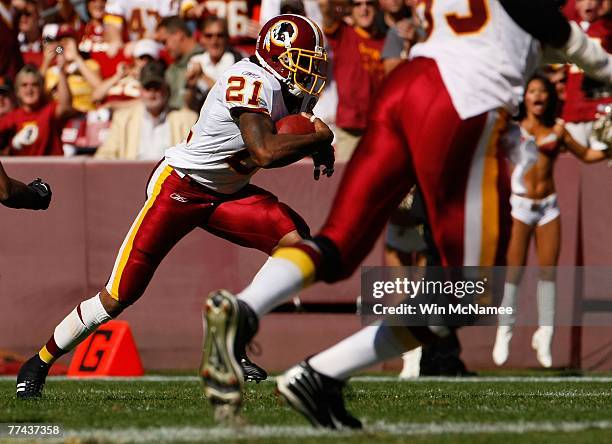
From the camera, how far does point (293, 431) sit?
4.13m

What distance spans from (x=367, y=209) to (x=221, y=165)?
1978 millimetres

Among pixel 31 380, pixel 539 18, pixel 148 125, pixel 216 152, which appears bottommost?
pixel 31 380

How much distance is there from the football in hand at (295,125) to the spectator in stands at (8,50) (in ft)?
→ 20.2

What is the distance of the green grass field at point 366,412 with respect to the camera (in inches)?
158

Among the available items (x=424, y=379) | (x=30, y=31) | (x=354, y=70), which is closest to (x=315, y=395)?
(x=424, y=379)

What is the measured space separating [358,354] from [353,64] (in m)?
5.43

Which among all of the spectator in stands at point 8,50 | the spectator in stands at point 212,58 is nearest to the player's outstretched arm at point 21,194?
the spectator in stands at point 212,58

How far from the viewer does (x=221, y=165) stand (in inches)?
232

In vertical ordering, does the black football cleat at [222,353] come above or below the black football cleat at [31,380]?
above

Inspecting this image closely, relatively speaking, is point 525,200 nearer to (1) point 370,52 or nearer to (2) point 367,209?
(1) point 370,52

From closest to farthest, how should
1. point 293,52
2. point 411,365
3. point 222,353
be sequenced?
point 222,353 → point 293,52 → point 411,365

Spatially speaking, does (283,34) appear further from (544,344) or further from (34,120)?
(34,120)

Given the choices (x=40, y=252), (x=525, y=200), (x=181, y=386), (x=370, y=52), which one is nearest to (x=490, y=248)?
(x=181, y=386)

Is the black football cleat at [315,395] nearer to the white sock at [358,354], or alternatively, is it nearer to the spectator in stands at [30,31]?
the white sock at [358,354]
